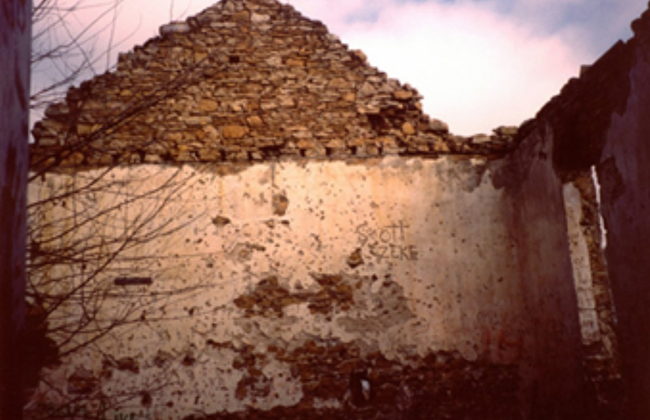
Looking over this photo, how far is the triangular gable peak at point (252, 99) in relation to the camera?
5699 mm

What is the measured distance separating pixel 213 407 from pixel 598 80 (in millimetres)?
4790

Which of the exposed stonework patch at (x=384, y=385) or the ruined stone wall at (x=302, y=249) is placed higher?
the ruined stone wall at (x=302, y=249)

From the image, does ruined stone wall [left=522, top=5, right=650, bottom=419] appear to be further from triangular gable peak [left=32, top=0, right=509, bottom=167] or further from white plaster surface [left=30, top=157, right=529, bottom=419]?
triangular gable peak [left=32, top=0, right=509, bottom=167]

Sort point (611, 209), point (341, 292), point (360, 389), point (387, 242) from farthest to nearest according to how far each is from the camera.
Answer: point (387, 242), point (341, 292), point (360, 389), point (611, 209)

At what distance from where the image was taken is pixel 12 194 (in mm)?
1105

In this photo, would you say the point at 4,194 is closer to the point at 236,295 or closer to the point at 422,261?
the point at 236,295

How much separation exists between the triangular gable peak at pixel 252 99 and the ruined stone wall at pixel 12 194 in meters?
4.52

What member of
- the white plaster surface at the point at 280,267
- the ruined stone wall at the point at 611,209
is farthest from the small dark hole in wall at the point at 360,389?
the ruined stone wall at the point at 611,209

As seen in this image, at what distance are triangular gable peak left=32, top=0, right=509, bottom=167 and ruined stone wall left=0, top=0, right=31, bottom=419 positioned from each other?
4516 mm

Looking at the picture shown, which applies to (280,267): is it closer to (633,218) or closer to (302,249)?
(302,249)

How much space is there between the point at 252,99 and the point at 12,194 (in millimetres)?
5036

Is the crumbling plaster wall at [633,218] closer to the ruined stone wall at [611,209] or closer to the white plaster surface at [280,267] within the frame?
the ruined stone wall at [611,209]

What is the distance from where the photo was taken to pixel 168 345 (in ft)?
17.1

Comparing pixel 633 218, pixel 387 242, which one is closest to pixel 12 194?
pixel 633 218
